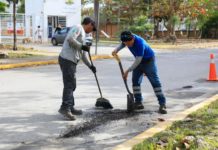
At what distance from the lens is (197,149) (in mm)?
5438

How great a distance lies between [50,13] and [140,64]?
3219 cm

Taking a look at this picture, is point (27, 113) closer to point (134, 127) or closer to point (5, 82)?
point (134, 127)

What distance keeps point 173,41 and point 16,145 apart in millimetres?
35704

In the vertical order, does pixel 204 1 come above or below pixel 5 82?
above

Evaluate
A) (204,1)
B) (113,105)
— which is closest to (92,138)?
(113,105)

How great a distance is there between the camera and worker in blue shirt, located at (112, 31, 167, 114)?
27.3ft

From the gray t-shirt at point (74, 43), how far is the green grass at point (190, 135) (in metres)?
1.96

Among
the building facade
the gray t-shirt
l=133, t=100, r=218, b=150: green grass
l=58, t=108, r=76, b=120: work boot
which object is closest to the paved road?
l=58, t=108, r=76, b=120: work boot

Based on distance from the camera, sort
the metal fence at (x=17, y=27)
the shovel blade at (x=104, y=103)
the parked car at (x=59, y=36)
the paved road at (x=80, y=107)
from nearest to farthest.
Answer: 1. the paved road at (x=80, y=107)
2. the shovel blade at (x=104, y=103)
3. the metal fence at (x=17, y=27)
4. the parked car at (x=59, y=36)

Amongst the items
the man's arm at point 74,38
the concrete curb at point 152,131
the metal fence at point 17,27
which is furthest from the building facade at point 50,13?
the concrete curb at point 152,131

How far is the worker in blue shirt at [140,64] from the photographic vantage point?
8.31m

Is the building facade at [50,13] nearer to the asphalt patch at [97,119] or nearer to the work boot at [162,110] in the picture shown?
the asphalt patch at [97,119]

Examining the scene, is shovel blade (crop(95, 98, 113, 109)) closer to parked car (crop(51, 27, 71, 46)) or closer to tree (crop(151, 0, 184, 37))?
parked car (crop(51, 27, 71, 46))

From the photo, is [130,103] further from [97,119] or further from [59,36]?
[59,36]
